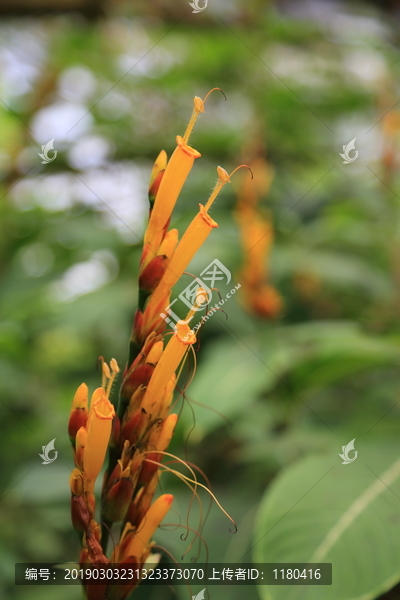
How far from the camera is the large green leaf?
2.48 ft

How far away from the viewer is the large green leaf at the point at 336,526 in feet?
2.48

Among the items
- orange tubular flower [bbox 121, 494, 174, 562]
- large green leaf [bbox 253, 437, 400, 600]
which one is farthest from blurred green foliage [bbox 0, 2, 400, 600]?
orange tubular flower [bbox 121, 494, 174, 562]

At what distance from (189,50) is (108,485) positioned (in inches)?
117

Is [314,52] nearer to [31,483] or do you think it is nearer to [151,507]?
[31,483]

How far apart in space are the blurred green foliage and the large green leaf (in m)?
0.05

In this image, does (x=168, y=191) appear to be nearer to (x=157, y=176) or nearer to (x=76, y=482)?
(x=157, y=176)

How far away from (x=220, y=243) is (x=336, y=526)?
1.23 metres

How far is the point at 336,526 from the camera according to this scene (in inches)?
34.2

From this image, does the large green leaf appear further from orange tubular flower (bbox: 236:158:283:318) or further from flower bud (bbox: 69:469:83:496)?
orange tubular flower (bbox: 236:158:283:318)

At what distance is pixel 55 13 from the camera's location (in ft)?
7.79

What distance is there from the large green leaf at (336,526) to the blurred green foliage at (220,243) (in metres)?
0.05

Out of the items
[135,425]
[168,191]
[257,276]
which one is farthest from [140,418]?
[257,276]

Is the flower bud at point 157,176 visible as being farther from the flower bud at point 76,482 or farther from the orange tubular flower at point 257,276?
the orange tubular flower at point 257,276

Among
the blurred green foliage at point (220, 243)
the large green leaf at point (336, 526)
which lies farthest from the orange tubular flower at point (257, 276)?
the large green leaf at point (336, 526)
